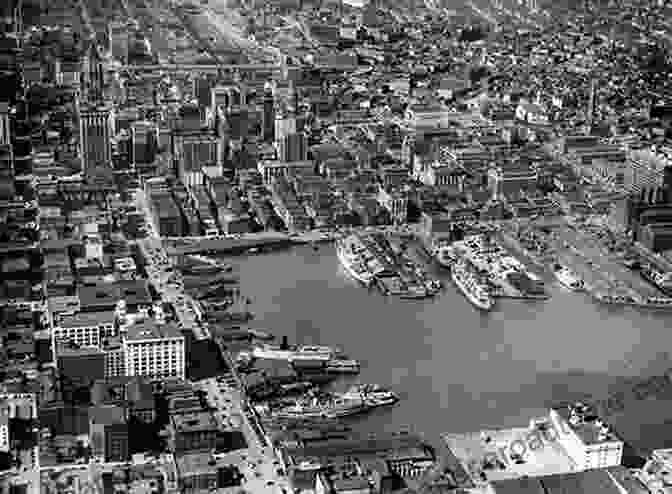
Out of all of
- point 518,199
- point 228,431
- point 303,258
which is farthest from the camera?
point 518,199

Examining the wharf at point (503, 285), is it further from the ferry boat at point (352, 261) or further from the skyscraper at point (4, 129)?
the skyscraper at point (4, 129)

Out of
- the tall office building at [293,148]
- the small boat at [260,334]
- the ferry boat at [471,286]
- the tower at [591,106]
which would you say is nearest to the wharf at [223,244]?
the ferry boat at [471,286]

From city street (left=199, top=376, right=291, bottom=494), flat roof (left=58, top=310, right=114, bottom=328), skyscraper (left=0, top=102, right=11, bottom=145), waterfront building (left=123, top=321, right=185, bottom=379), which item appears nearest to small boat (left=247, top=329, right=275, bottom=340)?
city street (left=199, top=376, right=291, bottom=494)

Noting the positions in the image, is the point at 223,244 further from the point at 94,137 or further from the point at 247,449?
the point at 247,449

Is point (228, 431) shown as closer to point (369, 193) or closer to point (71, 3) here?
point (369, 193)

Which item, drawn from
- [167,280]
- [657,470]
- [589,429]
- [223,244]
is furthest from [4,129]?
[657,470]

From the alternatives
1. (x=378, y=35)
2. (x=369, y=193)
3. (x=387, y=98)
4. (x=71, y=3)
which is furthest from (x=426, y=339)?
(x=71, y=3)

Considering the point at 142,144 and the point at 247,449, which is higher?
the point at 142,144
